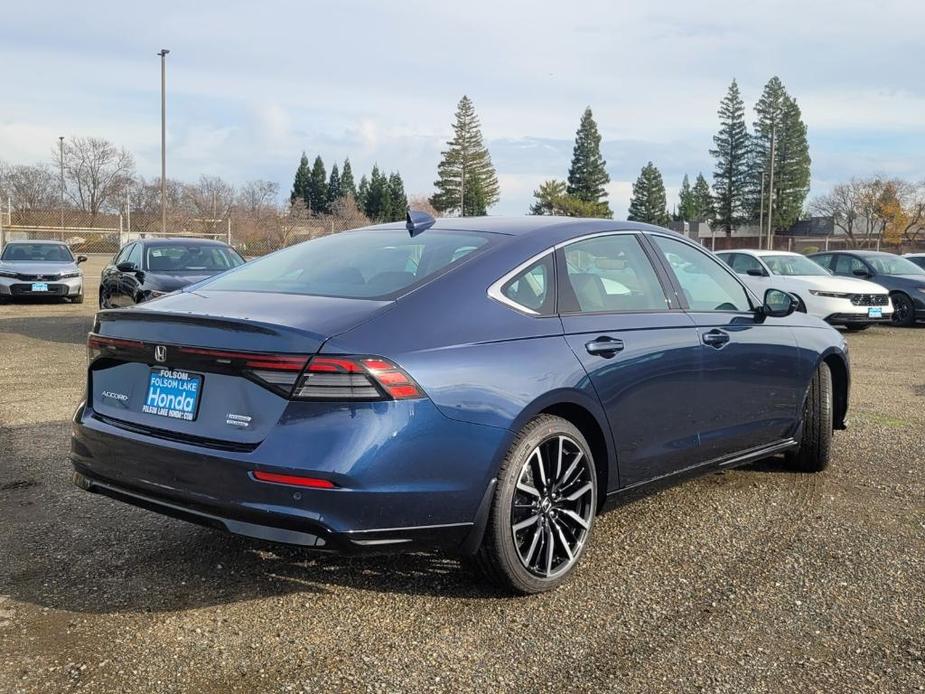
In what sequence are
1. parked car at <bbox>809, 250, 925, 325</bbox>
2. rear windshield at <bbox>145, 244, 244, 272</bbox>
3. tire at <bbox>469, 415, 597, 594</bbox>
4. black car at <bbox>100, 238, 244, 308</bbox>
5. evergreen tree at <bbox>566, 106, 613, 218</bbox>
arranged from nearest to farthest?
tire at <bbox>469, 415, 597, 594</bbox>
black car at <bbox>100, 238, 244, 308</bbox>
rear windshield at <bbox>145, 244, 244, 272</bbox>
parked car at <bbox>809, 250, 925, 325</bbox>
evergreen tree at <bbox>566, 106, 613, 218</bbox>

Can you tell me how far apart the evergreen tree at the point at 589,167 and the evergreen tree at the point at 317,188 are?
3923 centimetres

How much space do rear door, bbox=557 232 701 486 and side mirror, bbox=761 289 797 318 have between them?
850 millimetres

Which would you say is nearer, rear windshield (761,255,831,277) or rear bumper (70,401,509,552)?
rear bumper (70,401,509,552)

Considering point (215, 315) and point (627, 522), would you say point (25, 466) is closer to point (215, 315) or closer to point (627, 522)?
point (215, 315)

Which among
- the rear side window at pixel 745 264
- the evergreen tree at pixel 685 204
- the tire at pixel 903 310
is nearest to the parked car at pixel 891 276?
the tire at pixel 903 310

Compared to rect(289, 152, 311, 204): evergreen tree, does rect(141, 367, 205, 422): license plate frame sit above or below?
below

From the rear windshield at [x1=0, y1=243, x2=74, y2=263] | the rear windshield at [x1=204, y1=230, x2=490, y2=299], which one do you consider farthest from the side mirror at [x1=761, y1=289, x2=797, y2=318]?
the rear windshield at [x1=0, y1=243, x2=74, y2=263]

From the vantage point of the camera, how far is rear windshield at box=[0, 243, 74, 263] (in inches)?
708

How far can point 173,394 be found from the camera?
3219mm

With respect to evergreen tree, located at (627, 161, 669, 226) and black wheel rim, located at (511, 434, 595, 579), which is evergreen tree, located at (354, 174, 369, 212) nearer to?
evergreen tree, located at (627, 161, 669, 226)

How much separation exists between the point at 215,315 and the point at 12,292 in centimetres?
1584

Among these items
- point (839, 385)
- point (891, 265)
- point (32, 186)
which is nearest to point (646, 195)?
point (32, 186)

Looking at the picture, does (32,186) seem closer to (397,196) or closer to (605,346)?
(397,196)

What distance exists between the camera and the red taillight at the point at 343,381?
2926 millimetres
